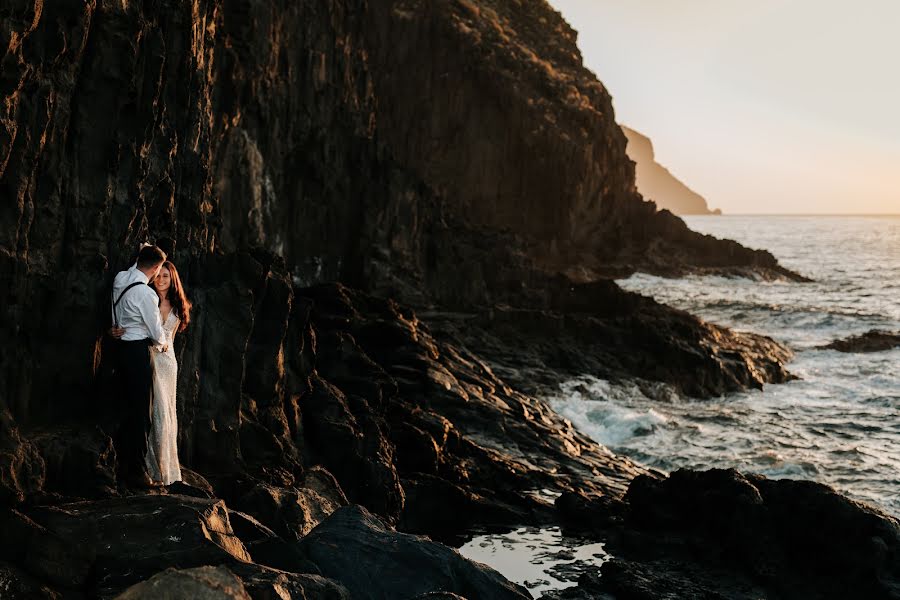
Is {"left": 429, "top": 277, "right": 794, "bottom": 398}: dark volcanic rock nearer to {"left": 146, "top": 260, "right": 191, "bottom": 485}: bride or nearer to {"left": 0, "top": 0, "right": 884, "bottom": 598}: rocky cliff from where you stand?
{"left": 0, "top": 0, "right": 884, "bottom": 598}: rocky cliff

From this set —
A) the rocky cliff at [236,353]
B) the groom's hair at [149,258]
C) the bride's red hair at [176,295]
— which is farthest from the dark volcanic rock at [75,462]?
the groom's hair at [149,258]

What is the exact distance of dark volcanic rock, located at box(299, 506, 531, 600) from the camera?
8.15m

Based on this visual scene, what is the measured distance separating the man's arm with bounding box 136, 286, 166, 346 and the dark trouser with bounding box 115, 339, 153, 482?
0.38 feet

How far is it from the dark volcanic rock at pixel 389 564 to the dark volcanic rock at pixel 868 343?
3275cm

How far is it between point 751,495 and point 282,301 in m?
6.67

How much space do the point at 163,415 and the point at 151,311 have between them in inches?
42.2

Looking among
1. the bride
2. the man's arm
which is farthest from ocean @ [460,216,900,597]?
the man's arm

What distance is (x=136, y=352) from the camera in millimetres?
8906

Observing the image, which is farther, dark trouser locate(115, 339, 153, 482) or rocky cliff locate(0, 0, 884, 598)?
dark trouser locate(115, 339, 153, 482)

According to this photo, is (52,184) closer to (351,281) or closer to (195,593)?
(195,593)

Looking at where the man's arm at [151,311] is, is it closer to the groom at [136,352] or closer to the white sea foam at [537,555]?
the groom at [136,352]

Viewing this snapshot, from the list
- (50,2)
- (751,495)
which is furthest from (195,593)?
(751,495)

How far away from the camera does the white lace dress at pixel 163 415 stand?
9.14 metres

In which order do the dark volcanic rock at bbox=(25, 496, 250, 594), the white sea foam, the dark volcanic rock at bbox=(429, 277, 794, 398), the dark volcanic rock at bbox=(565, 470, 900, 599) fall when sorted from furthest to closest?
1. the dark volcanic rock at bbox=(429, 277, 794, 398)
2. the white sea foam
3. the dark volcanic rock at bbox=(565, 470, 900, 599)
4. the dark volcanic rock at bbox=(25, 496, 250, 594)
